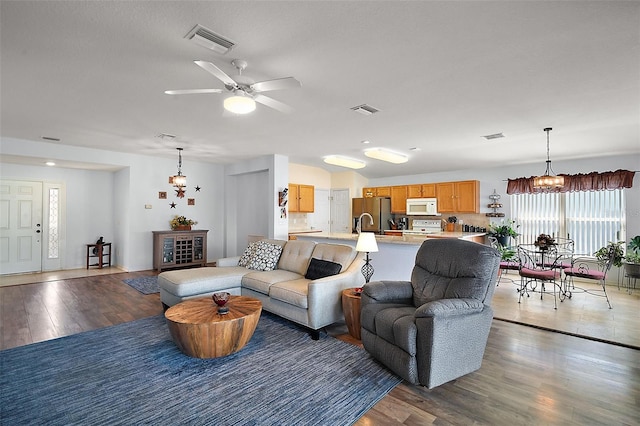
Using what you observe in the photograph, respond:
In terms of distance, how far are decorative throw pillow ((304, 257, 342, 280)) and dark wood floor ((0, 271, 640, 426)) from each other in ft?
1.98

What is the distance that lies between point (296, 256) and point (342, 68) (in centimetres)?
246

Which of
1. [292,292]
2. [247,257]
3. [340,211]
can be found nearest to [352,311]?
[292,292]

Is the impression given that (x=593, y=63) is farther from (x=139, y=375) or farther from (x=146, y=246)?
(x=146, y=246)

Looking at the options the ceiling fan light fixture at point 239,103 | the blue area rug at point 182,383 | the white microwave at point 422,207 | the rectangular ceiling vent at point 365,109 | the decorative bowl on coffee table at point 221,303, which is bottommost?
the blue area rug at point 182,383

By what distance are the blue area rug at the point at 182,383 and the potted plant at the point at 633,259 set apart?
5.12 m

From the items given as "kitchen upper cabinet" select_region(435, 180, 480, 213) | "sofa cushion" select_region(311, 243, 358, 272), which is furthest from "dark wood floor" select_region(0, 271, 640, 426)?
"kitchen upper cabinet" select_region(435, 180, 480, 213)

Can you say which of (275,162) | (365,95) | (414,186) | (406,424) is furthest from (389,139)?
(406,424)

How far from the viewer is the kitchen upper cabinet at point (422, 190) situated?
306 inches

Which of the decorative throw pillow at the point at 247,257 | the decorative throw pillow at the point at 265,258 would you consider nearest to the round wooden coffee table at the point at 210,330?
the decorative throw pillow at the point at 265,258

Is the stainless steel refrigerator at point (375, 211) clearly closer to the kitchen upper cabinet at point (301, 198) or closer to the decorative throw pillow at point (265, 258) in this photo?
the kitchen upper cabinet at point (301, 198)

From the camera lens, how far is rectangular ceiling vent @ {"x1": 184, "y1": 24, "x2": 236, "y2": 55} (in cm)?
211

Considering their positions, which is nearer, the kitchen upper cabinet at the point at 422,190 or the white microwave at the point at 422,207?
the white microwave at the point at 422,207

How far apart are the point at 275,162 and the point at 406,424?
5.34 m

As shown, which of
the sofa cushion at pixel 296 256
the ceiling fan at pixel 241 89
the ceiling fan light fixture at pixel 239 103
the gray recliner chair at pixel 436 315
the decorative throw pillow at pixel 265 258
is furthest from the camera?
the decorative throw pillow at pixel 265 258
